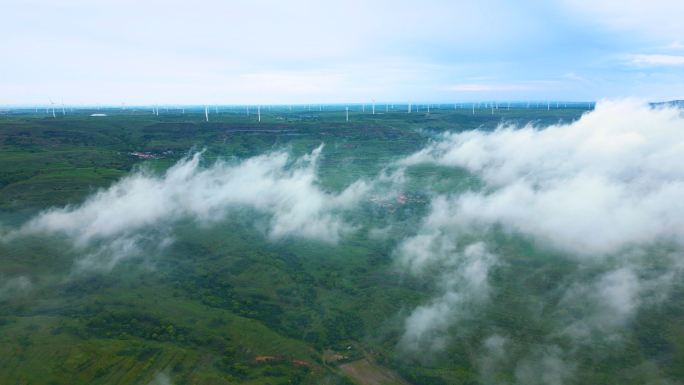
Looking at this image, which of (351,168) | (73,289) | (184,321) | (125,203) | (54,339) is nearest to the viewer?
(54,339)

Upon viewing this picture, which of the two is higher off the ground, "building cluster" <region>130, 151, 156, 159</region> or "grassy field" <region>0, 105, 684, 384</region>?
"building cluster" <region>130, 151, 156, 159</region>

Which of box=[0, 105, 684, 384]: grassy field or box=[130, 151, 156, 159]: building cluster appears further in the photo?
box=[130, 151, 156, 159]: building cluster

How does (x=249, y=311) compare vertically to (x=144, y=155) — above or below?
below

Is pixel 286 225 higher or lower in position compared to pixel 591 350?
higher

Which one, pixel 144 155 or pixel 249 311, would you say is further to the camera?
pixel 144 155

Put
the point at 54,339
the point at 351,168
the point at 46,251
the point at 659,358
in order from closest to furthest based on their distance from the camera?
the point at 54,339 → the point at 659,358 → the point at 46,251 → the point at 351,168

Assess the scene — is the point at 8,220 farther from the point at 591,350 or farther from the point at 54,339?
the point at 591,350

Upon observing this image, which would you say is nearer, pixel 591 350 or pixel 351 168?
pixel 591 350

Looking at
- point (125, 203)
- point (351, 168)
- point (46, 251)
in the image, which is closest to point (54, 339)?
point (46, 251)
